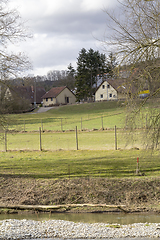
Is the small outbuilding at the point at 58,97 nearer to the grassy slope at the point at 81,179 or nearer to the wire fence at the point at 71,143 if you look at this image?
the wire fence at the point at 71,143

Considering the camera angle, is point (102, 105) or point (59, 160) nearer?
point (59, 160)

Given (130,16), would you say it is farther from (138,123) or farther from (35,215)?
(35,215)

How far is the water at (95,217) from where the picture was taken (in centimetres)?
959

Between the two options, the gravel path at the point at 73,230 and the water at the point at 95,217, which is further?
the water at the point at 95,217

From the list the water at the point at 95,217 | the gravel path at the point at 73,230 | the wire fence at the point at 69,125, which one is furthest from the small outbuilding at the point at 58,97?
the gravel path at the point at 73,230

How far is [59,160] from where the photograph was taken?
18.1m

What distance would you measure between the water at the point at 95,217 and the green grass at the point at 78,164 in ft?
10.2

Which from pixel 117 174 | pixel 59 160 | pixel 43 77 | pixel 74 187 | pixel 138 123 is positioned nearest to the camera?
pixel 138 123

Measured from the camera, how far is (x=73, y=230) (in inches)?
341

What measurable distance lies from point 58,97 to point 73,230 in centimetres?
7176

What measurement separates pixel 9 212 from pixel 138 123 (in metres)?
6.42

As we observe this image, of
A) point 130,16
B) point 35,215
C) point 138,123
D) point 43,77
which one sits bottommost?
point 35,215

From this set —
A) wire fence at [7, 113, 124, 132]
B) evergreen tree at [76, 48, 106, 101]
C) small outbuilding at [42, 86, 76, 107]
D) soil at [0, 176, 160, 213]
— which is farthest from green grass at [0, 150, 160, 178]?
small outbuilding at [42, 86, 76, 107]

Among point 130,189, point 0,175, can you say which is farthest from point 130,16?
point 0,175
